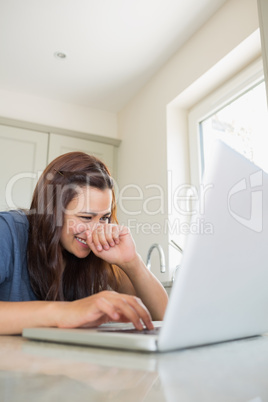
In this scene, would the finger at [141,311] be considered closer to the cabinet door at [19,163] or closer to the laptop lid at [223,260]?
the laptop lid at [223,260]

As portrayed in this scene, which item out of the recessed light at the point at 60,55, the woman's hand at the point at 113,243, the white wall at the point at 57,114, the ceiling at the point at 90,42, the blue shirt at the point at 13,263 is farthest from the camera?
the white wall at the point at 57,114

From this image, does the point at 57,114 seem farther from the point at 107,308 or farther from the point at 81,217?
the point at 107,308

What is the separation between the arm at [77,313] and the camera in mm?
493

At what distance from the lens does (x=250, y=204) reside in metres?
0.41

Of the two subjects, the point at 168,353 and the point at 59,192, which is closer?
the point at 168,353

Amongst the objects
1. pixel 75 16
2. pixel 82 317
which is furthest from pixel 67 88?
pixel 82 317

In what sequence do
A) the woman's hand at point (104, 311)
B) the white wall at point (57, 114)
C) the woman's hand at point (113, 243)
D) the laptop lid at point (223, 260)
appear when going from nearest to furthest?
the laptop lid at point (223, 260) → the woman's hand at point (104, 311) → the woman's hand at point (113, 243) → the white wall at point (57, 114)

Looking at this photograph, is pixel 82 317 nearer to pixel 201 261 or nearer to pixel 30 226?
pixel 201 261

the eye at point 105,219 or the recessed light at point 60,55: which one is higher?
the recessed light at point 60,55

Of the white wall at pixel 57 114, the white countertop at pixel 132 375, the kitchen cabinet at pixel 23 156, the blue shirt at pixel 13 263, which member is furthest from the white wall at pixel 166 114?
the white countertop at pixel 132 375

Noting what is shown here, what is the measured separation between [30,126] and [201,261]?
2.85 m


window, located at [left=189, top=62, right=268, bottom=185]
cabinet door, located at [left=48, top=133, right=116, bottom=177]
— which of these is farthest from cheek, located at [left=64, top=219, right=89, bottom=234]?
cabinet door, located at [left=48, top=133, right=116, bottom=177]

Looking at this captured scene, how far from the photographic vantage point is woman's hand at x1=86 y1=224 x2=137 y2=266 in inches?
40.2

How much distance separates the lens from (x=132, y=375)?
0.26 metres
